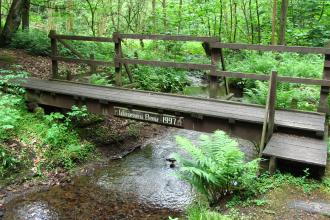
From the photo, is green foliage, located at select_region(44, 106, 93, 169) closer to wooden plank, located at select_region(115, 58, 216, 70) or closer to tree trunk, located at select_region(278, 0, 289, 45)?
wooden plank, located at select_region(115, 58, 216, 70)

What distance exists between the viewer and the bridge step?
623 centimetres

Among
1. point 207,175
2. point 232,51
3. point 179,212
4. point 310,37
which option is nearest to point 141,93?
point 179,212

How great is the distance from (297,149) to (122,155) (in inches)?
205

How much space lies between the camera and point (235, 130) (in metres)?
7.81

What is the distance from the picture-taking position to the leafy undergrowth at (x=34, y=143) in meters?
8.49

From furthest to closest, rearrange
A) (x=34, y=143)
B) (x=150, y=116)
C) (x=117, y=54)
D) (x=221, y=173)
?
(x=117, y=54) → (x=34, y=143) → (x=150, y=116) → (x=221, y=173)

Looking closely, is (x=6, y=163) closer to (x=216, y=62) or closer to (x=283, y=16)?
(x=216, y=62)

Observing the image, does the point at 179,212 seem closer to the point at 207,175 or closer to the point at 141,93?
the point at 207,175

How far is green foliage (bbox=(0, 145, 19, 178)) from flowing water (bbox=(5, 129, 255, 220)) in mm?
979

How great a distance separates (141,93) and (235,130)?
3.52 m

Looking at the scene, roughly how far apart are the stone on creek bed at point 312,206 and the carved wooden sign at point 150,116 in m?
3.48

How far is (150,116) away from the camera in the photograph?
8594mm

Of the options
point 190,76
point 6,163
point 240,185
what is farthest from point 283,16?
point 6,163

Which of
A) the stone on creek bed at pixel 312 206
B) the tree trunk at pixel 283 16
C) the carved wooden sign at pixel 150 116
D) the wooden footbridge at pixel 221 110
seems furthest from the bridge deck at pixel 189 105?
the tree trunk at pixel 283 16
